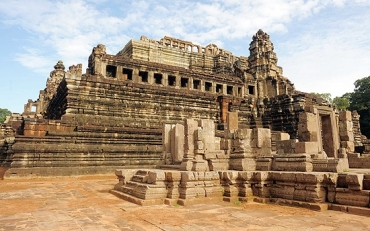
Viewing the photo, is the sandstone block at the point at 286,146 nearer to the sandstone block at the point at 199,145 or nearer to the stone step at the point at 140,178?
the sandstone block at the point at 199,145

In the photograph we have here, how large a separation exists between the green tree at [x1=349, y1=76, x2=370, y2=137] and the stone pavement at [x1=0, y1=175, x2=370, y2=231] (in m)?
44.9

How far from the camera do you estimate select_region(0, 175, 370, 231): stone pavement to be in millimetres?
4840

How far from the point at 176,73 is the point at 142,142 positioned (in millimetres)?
8593

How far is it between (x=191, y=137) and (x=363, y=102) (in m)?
46.6

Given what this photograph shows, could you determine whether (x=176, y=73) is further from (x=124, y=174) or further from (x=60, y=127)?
(x=124, y=174)

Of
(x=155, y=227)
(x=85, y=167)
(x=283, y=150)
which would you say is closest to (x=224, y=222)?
(x=155, y=227)

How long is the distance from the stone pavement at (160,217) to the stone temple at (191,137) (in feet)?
2.12

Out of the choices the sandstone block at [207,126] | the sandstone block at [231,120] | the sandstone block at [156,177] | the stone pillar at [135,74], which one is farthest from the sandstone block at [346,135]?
the stone pillar at [135,74]

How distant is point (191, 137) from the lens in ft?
30.6

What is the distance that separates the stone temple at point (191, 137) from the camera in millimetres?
7363

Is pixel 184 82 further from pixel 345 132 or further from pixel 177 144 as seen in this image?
pixel 177 144

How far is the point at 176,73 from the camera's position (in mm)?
23547

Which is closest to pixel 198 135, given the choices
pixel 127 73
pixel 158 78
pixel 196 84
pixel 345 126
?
pixel 345 126

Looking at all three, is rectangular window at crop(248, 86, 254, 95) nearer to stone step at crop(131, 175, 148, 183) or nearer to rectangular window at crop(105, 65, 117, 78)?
rectangular window at crop(105, 65, 117, 78)
